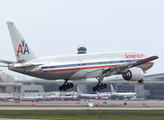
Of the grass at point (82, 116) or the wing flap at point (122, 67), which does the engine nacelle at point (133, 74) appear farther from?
the grass at point (82, 116)

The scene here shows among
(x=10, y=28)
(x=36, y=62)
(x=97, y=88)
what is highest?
(x=10, y=28)

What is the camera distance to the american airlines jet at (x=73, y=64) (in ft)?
170

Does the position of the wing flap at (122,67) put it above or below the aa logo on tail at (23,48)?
below

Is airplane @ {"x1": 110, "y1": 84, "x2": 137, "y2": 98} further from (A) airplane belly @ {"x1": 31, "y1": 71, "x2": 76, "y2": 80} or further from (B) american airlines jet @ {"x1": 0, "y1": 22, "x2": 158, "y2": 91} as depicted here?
(A) airplane belly @ {"x1": 31, "y1": 71, "x2": 76, "y2": 80}

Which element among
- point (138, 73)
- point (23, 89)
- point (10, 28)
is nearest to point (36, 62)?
point (10, 28)

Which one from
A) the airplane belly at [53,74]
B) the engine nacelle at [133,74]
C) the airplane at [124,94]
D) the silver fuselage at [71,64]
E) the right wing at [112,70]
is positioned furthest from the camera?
the airplane at [124,94]

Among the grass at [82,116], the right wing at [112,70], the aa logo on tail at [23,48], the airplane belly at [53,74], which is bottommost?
the grass at [82,116]

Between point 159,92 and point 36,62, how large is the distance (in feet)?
430

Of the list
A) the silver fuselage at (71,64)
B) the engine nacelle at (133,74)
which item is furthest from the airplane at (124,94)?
the engine nacelle at (133,74)

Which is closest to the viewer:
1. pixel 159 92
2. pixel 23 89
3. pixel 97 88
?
pixel 97 88

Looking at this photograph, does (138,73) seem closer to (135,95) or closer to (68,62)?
(68,62)

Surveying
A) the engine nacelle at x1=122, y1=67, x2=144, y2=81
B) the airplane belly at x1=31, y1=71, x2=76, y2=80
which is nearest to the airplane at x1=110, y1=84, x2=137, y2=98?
the engine nacelle at x1=122, y1=67, x2=144, y2=81

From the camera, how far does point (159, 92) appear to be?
173 metres

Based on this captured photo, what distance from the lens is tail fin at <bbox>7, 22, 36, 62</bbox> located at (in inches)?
2047
